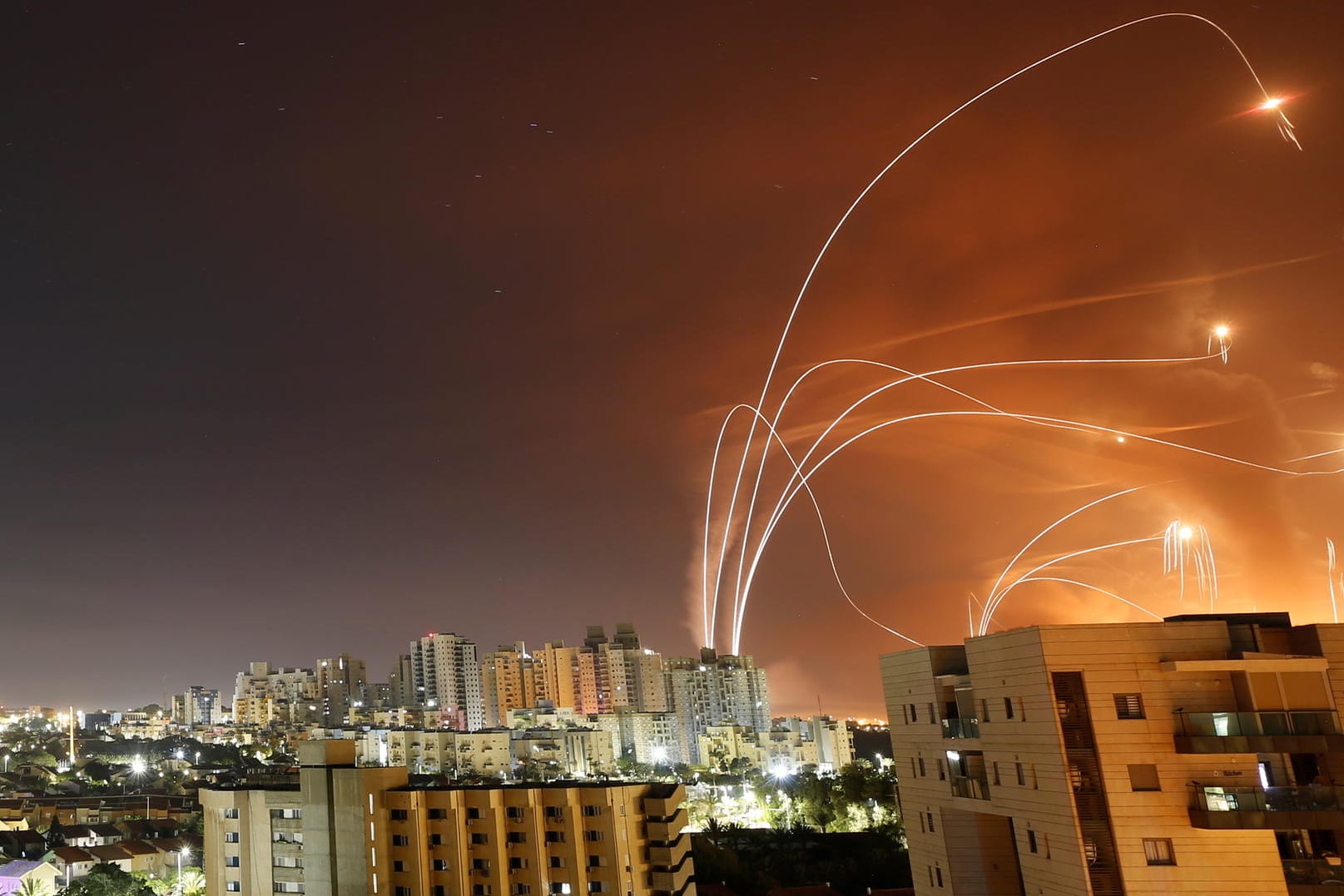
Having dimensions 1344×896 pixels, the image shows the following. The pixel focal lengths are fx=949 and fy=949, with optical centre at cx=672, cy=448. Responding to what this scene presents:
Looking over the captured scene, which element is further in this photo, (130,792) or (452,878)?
(130,792)

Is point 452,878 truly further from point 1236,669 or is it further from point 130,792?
point 130,792

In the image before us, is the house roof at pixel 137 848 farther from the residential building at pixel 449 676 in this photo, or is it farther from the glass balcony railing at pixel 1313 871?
the residential building at pixel 449 676

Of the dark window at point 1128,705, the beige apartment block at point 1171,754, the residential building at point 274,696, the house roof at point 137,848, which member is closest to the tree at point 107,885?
the house roof at point 137,848

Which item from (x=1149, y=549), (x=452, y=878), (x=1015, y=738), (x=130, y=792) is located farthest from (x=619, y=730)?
(x=1015, y=738)

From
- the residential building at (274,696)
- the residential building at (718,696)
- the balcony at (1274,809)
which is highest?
the residential building at (274,696)

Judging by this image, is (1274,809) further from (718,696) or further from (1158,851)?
(718,696)
